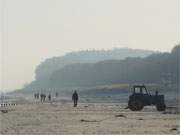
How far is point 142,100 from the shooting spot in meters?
46.2

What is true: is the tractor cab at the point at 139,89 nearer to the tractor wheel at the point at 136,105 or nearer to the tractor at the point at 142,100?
the tractor at the point at 142,100

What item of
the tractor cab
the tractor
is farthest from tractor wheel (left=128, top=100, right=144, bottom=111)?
the tractor cab

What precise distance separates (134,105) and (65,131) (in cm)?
2124

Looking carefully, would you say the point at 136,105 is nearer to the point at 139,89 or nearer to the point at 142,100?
the point at 142,100

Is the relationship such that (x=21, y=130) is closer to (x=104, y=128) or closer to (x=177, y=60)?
(x=104, y=128)

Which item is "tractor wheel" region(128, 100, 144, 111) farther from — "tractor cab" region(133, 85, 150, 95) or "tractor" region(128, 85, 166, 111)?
"tractor cab" region(133, 85, 150, 95)

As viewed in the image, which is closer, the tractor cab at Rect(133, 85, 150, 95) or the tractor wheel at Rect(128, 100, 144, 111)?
the tractor cab at Rect(133, 85, 150, 95)

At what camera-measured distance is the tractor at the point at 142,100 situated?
45.9 metres

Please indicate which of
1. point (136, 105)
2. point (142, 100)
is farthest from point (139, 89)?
point (136, 105)

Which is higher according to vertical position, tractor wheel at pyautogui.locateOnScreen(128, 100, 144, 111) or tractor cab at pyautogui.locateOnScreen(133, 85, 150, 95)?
tractor cab at pyautogui.locateOnScreen(133, 85, 150, 95)

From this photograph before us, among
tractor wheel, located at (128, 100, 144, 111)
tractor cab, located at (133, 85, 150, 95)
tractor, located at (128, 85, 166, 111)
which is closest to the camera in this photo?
tractor cab, located at (133, 85, 150, 95)

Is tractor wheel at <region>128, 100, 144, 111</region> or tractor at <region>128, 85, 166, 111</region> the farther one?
tractor wheel at <region>128, 100, 144, 111</region>

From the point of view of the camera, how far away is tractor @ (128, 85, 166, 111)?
45.9 metres

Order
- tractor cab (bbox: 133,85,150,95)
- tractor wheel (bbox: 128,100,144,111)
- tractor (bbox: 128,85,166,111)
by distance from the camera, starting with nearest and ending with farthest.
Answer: tractor cab (bbox: 133,85,150,95) → tractor (bbox: 128,85,166,111) → tractor wheel (bbox: 128,100,144,111)
